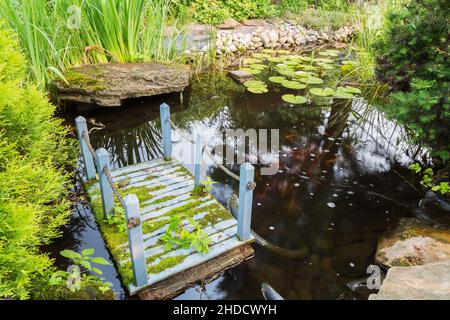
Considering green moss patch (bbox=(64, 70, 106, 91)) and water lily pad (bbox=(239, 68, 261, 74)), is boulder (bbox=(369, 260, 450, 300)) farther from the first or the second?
water lily pad (bbox=(239, 68, 261, 74))

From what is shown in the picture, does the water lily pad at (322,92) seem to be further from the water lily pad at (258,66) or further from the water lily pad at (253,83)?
the water lily pad at (258,66)

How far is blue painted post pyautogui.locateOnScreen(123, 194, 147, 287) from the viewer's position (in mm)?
1923

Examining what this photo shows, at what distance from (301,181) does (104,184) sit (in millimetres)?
2076

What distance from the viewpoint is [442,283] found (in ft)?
6.42

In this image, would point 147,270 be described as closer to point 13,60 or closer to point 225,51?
point 13,60

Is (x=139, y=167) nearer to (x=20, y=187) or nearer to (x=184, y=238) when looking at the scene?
(x=184, y=238)

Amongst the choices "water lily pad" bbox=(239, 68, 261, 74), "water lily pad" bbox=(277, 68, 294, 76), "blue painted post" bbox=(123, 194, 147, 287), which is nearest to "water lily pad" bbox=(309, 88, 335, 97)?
"water lily pad" bbox=(277, 68, 294, 76)

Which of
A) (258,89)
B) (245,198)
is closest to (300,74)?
(258,89)

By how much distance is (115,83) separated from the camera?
Answer: 4.65 meters

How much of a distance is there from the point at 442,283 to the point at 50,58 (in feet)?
16.6

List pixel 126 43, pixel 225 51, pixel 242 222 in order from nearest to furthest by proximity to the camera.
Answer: pixel 242 222 → pixel 126 43 → pixel 225 51

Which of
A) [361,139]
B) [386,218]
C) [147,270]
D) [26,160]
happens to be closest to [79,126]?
[26,160]

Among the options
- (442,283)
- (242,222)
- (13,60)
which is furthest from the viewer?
(242,222)

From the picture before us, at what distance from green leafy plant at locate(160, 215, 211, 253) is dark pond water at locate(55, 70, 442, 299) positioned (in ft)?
1.02
